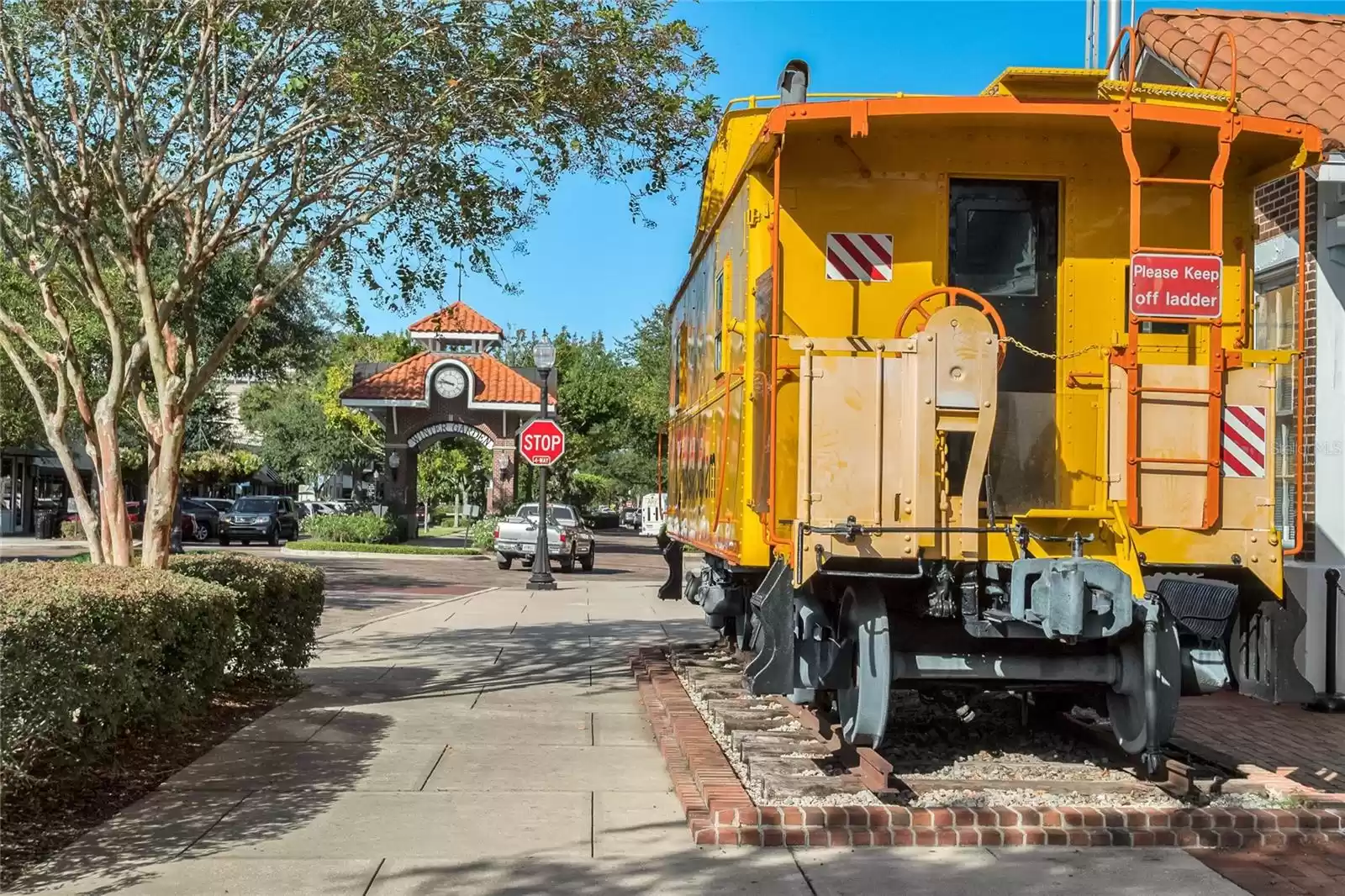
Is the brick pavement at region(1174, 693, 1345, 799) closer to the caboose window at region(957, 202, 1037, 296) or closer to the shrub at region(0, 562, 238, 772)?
the caboose window at region(957, 202, 1037, 296)

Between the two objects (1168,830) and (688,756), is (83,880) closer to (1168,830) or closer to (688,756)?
(688,756)

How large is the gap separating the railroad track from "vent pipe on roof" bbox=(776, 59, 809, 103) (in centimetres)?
410

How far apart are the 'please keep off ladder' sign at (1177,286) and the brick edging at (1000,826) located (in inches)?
96.6

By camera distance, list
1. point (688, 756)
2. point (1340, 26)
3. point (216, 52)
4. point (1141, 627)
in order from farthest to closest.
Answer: point (1340, 26) < point (216, 52) < point (688, 756) < point (1141, 627)

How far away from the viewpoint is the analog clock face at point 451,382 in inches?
1569

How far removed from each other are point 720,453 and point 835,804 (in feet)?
9.87

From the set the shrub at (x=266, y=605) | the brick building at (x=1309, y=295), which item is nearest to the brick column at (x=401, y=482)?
the shrub at (x=266, y=605)

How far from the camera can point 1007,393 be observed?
22.9 ft

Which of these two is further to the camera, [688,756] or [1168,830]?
[688,756]

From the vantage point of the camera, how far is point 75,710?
6.35 m

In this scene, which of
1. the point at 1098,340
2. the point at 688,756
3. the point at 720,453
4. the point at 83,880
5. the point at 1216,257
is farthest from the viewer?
the point at 720,453

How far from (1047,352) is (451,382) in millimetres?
34024

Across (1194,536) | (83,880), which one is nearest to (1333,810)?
(1194,536)

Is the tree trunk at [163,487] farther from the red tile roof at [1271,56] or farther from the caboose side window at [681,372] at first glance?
the red tile roof at [1271,56]
